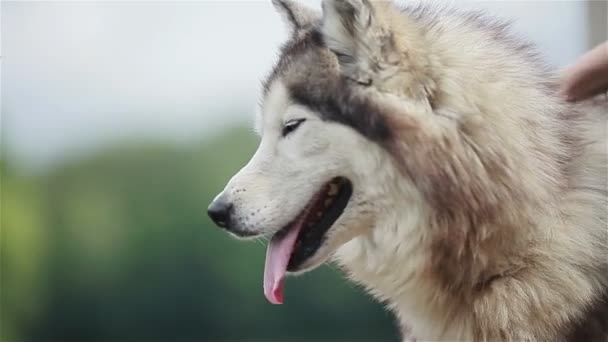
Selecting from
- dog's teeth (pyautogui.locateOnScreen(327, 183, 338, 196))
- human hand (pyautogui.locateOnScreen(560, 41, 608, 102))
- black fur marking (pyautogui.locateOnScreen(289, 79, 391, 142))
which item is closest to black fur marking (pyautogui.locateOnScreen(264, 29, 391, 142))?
black fur marking (pyautogui.locateOnScreen(289, 79, 391, 142))

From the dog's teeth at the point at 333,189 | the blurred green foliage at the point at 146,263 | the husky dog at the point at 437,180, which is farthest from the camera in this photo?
the blurred green foliage at the point at 146,263

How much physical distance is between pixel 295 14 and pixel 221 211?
39 centimetres

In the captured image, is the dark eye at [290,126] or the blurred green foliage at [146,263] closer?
the dark eye at [290,126]

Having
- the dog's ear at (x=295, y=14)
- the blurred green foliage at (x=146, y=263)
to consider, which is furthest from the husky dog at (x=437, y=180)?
the blurred green foliage at (x=146, y=263)

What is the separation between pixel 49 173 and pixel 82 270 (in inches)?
16.7

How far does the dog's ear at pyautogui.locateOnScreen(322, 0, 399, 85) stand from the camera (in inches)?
46.7

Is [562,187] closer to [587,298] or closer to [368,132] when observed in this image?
[587,298]

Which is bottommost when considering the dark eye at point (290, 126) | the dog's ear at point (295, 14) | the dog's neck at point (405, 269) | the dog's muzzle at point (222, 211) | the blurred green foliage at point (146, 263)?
the blurred green foliage at point (146, 263)

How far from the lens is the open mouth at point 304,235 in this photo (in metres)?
1.29

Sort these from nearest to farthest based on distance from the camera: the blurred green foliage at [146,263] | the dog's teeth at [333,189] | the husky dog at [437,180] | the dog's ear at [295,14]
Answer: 1. the husky dog at [437,180]
2. the dog's teeth at [333,189]
3. the dog's ear at [295,14]
4. the blurred green foliage at [146,263]

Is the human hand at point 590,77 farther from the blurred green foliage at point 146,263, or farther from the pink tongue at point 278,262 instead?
the blurred green foliage at point 146,263

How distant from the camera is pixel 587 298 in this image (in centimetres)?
117

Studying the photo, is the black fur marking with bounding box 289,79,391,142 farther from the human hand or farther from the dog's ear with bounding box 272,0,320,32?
the human hand

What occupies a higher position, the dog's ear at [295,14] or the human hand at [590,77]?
the dog's ear at [295,14]
